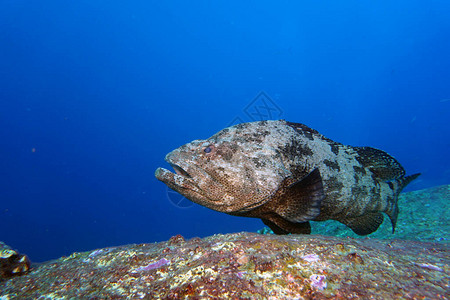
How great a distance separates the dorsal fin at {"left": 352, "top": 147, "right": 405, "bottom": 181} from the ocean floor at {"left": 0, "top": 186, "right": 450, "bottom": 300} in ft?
8.90

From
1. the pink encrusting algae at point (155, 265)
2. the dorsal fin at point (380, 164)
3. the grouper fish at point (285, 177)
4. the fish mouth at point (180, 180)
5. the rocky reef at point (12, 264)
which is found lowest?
the rocky reef at point (12, 264)

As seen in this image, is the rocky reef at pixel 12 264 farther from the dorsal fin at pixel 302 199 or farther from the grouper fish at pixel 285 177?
the dorsal fin at pixel 302 199

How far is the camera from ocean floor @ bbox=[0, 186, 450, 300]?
154 cm

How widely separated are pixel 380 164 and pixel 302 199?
2.72 meters

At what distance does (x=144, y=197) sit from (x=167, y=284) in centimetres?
6605

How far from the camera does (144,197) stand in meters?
62.8

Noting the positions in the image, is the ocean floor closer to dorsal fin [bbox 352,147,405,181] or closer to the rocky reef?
the rocky reef

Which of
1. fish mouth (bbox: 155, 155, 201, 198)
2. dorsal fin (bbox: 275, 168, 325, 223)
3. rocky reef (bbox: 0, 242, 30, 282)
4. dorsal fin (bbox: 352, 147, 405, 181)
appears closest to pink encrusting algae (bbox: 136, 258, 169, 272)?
fish mouth (bbox: 155, 155, 201, 198)

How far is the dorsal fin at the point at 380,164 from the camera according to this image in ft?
16.4

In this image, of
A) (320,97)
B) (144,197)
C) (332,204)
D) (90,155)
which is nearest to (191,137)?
(144,197)

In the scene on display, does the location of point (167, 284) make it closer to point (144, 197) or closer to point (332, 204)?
point (332, 204)

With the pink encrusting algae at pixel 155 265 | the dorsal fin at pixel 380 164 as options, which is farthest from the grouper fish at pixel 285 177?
the pink encrusting algae at pixel 155 265

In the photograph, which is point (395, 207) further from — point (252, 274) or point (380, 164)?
point (252, 274)

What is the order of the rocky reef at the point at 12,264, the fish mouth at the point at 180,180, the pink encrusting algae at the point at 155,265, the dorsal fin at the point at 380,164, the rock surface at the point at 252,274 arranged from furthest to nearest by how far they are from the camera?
the dorsal fin at the point at 380,164, the fish mouth at the point at 180,180, the rocky reef at the point at 12,264, the pink encrusting algae at the point at 155,265, the rock surface at the point at 252,274
